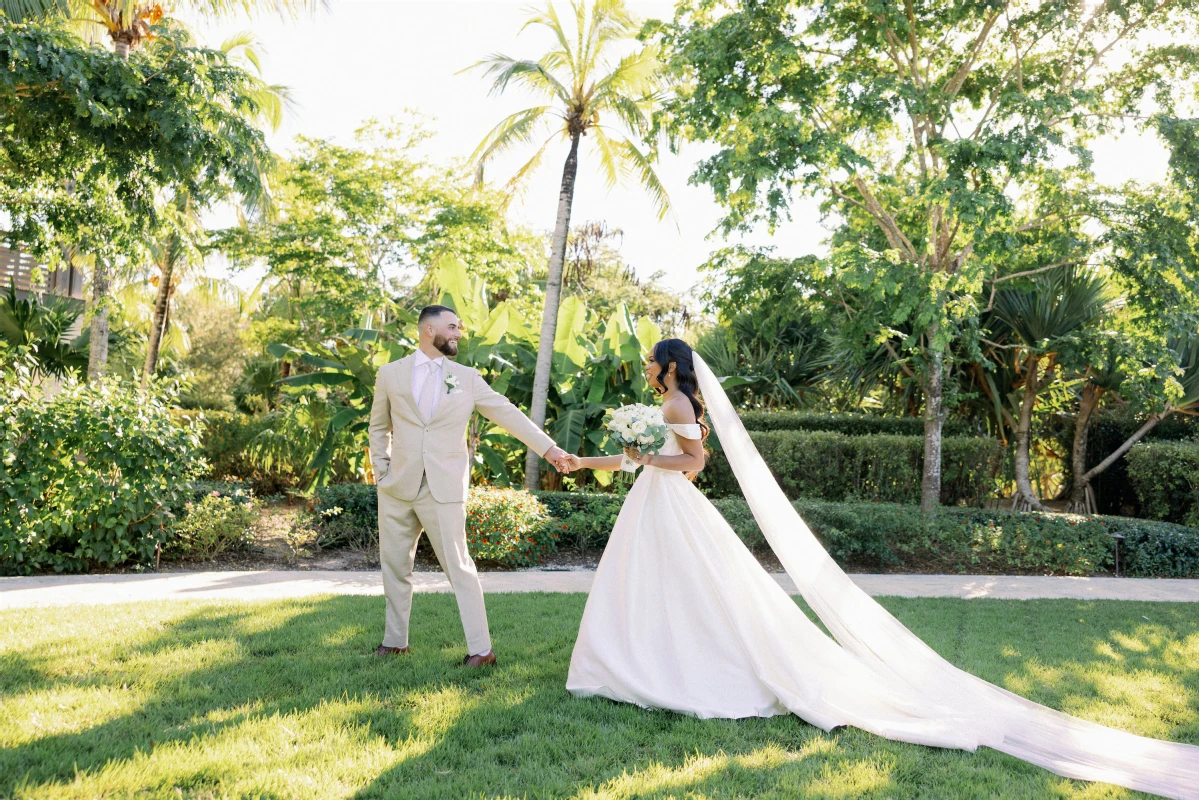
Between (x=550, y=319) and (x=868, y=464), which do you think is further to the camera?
(x=868, y=464)

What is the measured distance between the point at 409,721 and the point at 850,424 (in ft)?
37.3

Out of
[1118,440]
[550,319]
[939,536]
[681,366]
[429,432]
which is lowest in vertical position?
[939,536]

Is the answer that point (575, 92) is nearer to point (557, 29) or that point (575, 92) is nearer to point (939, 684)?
point (557, 29)

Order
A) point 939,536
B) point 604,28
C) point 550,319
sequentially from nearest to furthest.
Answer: point 939,536 < point 550,319 < point 604,28

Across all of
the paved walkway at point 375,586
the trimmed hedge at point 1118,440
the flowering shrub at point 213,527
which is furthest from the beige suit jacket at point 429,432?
the trimmed hedge at point 1118,440

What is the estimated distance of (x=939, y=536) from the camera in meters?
9.82

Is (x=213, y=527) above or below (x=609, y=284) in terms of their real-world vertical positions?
below

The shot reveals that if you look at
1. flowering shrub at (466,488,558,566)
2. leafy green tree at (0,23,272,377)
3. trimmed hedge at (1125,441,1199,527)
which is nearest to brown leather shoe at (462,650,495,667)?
flowering shrub at (466,488,558,566)

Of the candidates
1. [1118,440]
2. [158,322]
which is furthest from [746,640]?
[158,322]

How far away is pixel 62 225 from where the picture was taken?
8336 mm

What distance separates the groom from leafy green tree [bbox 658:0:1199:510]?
5018 mm

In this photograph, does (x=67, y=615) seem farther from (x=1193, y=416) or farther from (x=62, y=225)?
(x=1193, y=416)

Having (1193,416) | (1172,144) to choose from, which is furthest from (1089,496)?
(1172,144)

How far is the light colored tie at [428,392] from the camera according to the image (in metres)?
4.99
